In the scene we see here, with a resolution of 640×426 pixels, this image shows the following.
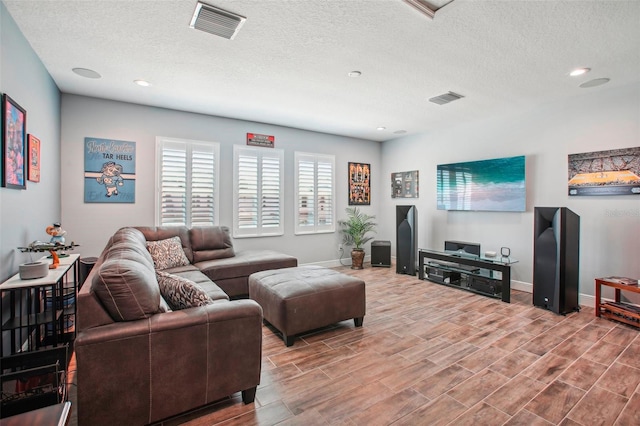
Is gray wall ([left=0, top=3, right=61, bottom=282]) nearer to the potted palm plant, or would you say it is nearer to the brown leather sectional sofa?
the brown leather sectional sofa

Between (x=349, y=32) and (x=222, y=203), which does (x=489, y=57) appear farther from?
(x=222, y=203)

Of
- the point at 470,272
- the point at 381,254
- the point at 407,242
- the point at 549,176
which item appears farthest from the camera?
the point at 381,254

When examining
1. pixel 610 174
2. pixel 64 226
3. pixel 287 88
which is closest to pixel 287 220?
pixel 287 88

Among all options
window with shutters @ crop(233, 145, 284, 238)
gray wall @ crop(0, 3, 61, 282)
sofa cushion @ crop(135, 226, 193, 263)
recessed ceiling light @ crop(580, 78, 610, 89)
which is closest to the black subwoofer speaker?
window with shutters @ crop(233, 145, 284, 238)

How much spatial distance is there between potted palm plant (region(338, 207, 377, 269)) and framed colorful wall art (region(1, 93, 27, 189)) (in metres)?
4.79

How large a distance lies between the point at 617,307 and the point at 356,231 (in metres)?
3.85

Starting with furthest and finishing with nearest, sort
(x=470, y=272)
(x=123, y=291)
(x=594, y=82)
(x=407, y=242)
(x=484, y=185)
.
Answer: (x=407, y=242) < (x=484, y=185) < (x=470, y=272) < (x=594, y=82) < (x=123, y=291)

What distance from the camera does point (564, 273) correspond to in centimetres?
352

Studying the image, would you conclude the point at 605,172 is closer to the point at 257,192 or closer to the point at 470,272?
the point at 470,272

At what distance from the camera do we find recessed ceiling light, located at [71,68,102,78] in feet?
10.5

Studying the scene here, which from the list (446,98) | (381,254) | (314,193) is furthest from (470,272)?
(314,193)

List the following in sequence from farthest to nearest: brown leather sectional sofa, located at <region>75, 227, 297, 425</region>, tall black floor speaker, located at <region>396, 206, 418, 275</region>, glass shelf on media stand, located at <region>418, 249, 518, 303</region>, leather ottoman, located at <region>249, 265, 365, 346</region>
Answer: tall black floor speaker, located at <region>396, 206, 418, 275</region> → glass shelf on media stand, located at <region>418, 249, 518, 303</region> → leather ottoman, located at <region>249, 265, 365, 346</region> → brown leather sectional sofa, located at <region>75, 227, 297, 425</region>

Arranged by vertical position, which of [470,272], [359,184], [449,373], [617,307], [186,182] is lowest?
[449,373]

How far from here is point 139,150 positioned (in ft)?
14.2
